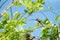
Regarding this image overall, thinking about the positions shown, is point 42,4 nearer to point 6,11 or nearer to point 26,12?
point 26,12

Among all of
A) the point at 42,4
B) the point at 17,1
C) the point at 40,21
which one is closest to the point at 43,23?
the point at 40,21

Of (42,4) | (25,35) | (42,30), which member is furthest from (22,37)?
(42,4)

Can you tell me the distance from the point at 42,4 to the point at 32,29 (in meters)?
0.23

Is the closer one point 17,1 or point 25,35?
point 25,35

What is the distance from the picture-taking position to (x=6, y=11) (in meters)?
1.71

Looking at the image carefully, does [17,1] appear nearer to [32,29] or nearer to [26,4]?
[26,4]

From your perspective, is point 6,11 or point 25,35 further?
point 6,11

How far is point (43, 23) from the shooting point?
1.69m

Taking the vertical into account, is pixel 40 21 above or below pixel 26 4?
below

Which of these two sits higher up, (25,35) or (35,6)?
(35,6)

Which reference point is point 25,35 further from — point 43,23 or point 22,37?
point 43,23

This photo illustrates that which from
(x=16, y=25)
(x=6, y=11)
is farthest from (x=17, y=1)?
(x=16, y=25)

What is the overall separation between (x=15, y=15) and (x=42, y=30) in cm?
26

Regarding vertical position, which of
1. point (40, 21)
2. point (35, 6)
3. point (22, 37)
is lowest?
point (22, 37)
